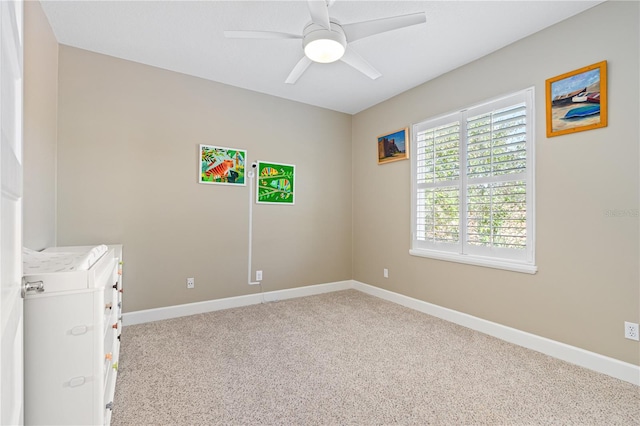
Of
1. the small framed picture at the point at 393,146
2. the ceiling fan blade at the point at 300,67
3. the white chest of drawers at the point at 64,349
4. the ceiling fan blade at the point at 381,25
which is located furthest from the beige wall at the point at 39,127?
the small framed picture at the point at 393,146

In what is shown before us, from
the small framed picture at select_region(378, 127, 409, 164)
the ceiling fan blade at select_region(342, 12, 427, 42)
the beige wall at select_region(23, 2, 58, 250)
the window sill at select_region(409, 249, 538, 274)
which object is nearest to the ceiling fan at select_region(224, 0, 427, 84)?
the ceiling fan blade at select_region(342, 12, 427, 42)

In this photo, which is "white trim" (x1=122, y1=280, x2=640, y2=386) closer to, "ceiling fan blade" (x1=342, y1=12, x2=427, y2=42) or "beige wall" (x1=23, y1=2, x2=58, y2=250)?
"beige wall" (x1=23, y1=2, x2=58, y2=250)

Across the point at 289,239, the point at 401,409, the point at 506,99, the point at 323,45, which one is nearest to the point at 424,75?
the point at 506,99

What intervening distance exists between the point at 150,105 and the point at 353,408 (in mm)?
3220

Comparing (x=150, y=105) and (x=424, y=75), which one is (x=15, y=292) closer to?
(x=150, y=105)

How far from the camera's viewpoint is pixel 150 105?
3.12 m

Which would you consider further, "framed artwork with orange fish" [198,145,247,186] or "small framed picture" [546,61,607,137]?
"framed artwork with orange fish" [198,145,247,186]

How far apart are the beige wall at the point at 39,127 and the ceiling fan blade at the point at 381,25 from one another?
82.3 inches

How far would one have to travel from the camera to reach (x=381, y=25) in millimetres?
1847

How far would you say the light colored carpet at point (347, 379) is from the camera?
1697 millimetres

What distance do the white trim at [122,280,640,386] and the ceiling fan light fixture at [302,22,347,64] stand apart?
266cm

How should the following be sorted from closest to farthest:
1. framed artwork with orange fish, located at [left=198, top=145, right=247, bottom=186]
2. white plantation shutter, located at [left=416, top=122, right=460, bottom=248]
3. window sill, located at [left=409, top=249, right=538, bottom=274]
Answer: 1. window sill, located at [left=409, top=249, right=538, bottom=274]
2. white plantation shutter, located at [left=416, top=122, right=460, bottom=248]
3. framed artwork with orange fish, located at [left=198, top=145, right=247, bottom=186]

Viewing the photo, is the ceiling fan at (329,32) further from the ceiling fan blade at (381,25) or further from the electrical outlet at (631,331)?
the electrical outlet at (631,331)

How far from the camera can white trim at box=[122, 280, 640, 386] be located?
213 centimetres
